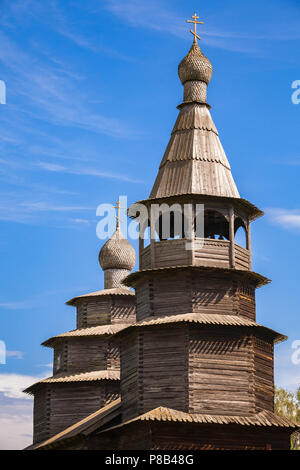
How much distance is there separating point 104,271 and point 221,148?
13.7 meters

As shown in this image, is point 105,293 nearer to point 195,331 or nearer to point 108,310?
point 108,310

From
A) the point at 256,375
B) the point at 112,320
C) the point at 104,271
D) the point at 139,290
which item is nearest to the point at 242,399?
the point at 256,375

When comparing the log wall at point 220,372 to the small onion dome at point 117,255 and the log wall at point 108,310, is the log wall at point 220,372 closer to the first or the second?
the log wall at point 108,310

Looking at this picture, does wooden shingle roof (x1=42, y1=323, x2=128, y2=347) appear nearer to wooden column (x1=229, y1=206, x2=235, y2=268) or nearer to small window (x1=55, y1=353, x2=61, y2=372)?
small window (x1=55, y1=353, x2=61, y2=372)

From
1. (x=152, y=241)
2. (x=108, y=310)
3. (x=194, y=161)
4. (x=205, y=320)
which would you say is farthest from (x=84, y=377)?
(x=194, y=161)

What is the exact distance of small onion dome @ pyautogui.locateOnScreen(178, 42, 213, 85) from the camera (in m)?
31.3

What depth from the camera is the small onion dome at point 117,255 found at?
42.2 metres

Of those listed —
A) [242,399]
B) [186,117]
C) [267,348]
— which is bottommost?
[242,399]

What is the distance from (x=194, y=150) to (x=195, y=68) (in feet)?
10.7

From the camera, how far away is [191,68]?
31281 mm

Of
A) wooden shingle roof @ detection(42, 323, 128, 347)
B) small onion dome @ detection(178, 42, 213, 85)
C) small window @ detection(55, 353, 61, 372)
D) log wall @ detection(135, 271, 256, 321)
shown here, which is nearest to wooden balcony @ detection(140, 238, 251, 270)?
log wall @ detection(135, 271, 256, 321)
